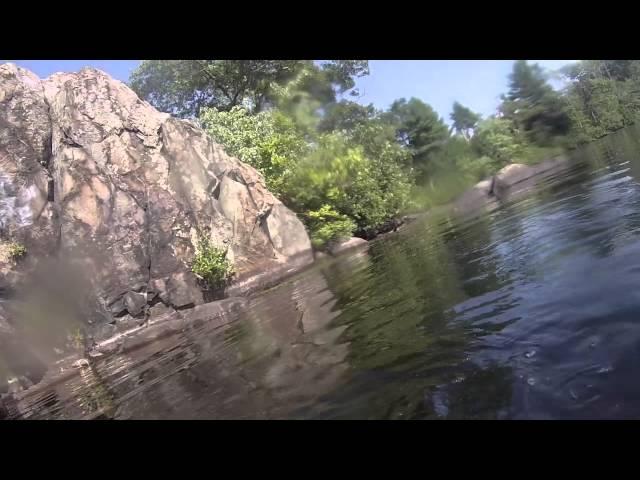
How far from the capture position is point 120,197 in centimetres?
1675

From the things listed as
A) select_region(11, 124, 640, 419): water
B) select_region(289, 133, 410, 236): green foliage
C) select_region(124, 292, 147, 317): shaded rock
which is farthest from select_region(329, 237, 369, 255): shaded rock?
select_region(11, 124, 640, 419): water

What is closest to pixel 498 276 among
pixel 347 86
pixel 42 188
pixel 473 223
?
pixel 473 223

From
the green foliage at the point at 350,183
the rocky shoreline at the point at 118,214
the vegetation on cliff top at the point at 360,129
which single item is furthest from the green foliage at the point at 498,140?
the green foliage at the point at 350,183

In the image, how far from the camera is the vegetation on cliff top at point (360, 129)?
36.1 feet

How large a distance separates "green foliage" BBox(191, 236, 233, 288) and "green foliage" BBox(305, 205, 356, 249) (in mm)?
5514

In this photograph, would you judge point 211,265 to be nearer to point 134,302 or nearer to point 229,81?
point 134,302

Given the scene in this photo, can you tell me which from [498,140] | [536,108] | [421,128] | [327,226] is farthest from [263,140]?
[536,108]

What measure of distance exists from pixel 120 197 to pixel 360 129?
13721mm

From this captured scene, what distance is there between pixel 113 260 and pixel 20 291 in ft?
8.94

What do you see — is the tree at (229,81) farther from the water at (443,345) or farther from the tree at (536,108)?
the water at (443,345)

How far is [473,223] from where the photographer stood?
47.0ft

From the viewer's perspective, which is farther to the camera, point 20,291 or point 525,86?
point 20,291

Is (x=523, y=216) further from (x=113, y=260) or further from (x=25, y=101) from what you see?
(x=25, y=101)
